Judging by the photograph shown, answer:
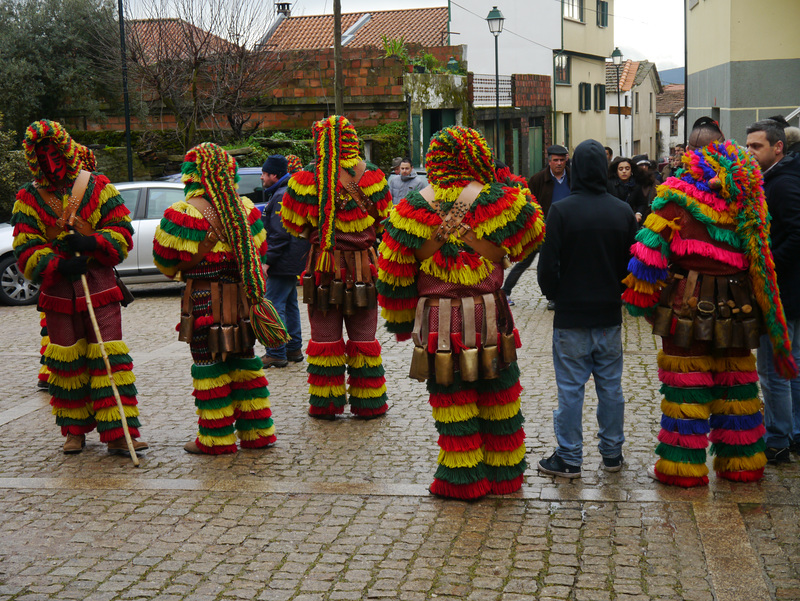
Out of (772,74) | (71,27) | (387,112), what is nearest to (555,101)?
(387,112)

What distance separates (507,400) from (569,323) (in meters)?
0.58

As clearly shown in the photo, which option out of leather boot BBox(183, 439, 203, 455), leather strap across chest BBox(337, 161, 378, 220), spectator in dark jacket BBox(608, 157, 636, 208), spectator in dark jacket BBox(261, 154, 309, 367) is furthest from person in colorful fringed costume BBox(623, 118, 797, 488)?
spectator in dark jacket BBox(608, 157, 636, 208)

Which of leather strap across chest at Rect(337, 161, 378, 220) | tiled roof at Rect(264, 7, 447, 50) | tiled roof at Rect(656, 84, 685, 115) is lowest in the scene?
leather strap across chest at Rect(337, 161, 378, 220)

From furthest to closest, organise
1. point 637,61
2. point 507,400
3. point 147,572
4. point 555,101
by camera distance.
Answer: point 637,61
point 555,101
point 507,400
point 147,572

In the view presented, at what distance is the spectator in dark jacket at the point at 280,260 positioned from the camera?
8.64 m

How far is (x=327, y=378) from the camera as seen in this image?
6984 mm

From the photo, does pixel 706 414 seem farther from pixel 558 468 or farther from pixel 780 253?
pixel 780 253

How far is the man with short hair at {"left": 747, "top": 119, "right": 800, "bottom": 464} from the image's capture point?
5355 mm

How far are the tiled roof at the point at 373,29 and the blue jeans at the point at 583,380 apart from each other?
117 ft

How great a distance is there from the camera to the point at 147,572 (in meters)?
4.46

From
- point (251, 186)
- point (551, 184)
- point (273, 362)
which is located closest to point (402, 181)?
point (251, 186)

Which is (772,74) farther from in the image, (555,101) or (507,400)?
(555,101)

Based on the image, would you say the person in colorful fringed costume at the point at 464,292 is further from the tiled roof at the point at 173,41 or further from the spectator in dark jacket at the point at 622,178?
the tiled roof at the point at 173,41

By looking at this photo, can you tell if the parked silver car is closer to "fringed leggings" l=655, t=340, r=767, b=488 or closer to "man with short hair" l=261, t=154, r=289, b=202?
"man with short hair" l=261, t=154, r=289, b=202
